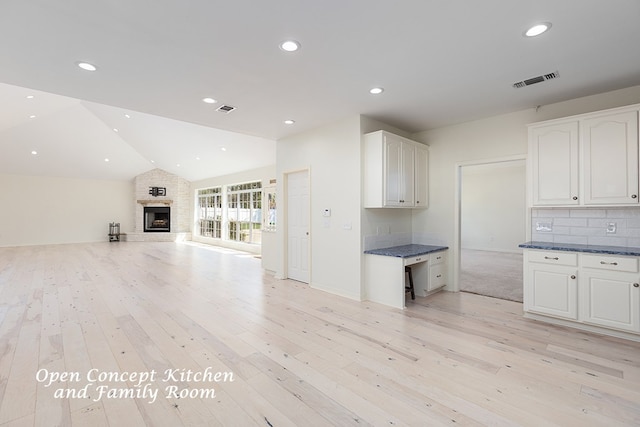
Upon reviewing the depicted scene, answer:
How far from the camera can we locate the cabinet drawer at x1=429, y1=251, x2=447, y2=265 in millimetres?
4471

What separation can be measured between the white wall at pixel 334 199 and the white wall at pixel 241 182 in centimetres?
160

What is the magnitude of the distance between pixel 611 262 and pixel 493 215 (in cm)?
679

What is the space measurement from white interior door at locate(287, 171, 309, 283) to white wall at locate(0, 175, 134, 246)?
1076 cm

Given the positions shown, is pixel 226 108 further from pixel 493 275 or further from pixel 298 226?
pixel 493 275

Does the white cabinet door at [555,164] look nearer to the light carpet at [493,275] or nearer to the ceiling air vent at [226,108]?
the light carpet at [493,275]

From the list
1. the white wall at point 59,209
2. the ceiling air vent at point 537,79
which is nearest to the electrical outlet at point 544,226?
the ceiling air vent at point 537,79

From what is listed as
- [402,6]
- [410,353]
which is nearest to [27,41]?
[402,6]

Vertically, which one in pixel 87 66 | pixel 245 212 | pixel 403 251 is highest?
pixel 87 66

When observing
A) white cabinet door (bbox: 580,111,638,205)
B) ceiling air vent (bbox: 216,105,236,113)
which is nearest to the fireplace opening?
ceiling air vent (bbox: 216,105,236,113)

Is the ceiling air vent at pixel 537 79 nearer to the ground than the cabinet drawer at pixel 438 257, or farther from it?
farther from it

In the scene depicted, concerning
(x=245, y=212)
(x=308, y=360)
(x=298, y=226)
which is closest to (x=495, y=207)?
(x=298, y=226)

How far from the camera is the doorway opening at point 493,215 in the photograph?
7864mm

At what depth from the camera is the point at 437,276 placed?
15.0ft

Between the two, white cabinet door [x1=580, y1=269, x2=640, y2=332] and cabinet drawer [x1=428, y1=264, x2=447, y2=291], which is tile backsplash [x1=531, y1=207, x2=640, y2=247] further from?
cabinet drawer [x1=428, y1=264, x2=447, y2=291]
